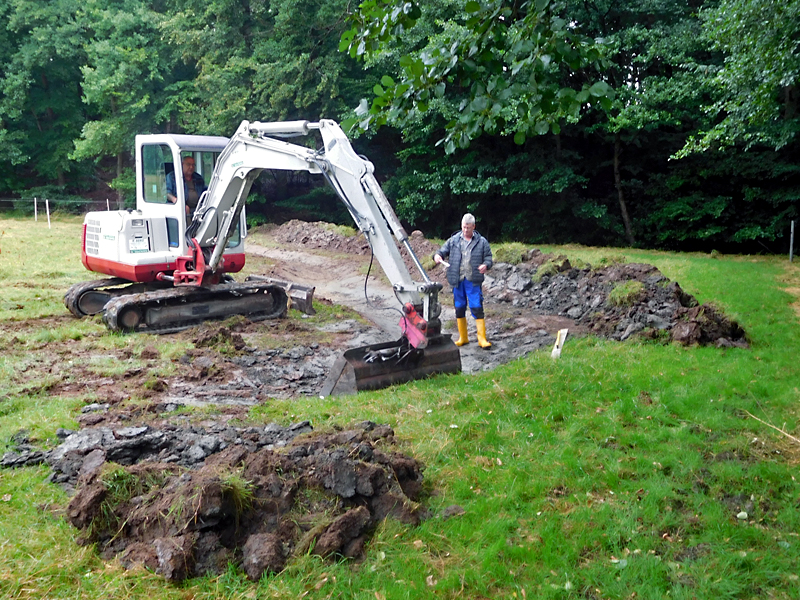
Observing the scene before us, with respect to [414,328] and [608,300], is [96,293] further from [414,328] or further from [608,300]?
[608,300]

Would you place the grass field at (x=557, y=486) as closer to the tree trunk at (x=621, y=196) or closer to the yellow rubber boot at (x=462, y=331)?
the yellow rubber boot at (x=462, y=331)

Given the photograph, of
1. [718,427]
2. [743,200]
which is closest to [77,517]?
[718,427]

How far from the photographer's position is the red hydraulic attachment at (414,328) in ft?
23.0

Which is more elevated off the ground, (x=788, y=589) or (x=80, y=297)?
(x=80, y=297)

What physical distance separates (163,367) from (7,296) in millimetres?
5374

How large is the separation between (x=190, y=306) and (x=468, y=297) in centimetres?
439

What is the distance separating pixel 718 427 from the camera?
573 centimetres

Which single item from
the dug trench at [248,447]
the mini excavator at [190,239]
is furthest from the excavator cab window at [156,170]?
the dug trench at [248,447]

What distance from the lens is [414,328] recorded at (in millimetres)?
7074

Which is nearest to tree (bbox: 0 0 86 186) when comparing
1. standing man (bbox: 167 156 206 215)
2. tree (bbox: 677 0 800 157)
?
standing man (bbox: 167 156 206 215)

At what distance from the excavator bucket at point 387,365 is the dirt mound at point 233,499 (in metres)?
2.08

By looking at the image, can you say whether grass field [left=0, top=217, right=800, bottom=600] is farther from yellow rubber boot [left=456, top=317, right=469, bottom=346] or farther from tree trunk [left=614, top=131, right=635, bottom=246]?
tree trunk [left=614, top=131, right=635, bottom=246]

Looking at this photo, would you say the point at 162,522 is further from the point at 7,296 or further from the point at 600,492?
the point at 7,296

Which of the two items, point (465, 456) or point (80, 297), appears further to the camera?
point (80, 297)
